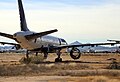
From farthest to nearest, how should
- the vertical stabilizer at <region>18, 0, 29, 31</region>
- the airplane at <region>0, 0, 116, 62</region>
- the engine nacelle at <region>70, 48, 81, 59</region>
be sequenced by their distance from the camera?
1. the engine nacelle at <region>70, 48, 81, 59</region>
2. the vertical stabilizer at <region>18, 0, 29, 31</region>
3. the airplane at <region>0, 0, 116, 62</region>

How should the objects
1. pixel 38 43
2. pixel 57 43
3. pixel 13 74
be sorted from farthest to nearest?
pixel 57 43
pixel 38 43
pixel 13 74

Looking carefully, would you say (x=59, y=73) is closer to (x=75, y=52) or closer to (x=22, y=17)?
(x=22, y=17)

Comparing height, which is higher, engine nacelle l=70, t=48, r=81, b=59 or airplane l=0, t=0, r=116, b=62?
airplane l=0, t=0, r=116, b=62

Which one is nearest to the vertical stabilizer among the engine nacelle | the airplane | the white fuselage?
the airplane

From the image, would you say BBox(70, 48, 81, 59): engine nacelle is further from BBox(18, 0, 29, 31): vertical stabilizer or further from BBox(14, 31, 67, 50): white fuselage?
BBox(18, 0, 29, 31): vertical stabilizer

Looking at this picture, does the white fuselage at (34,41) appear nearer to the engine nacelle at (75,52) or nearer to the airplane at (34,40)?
the airplane at (34,40)

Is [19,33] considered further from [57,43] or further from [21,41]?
[57,43]

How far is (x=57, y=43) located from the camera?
7050 cm

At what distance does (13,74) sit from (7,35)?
22.6 m

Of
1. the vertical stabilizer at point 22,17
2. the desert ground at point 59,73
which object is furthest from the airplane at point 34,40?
the desert ground at point 59,73

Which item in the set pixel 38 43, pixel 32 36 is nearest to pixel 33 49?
pixel 38 43

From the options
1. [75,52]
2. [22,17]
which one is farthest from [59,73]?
[75,52]

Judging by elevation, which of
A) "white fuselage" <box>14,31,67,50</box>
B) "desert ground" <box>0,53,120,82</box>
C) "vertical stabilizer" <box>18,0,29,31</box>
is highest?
"vertical stabilizer" <box>18,0,29,31</box>

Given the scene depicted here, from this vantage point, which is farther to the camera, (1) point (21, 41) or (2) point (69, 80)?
(1) point (21, 41)
